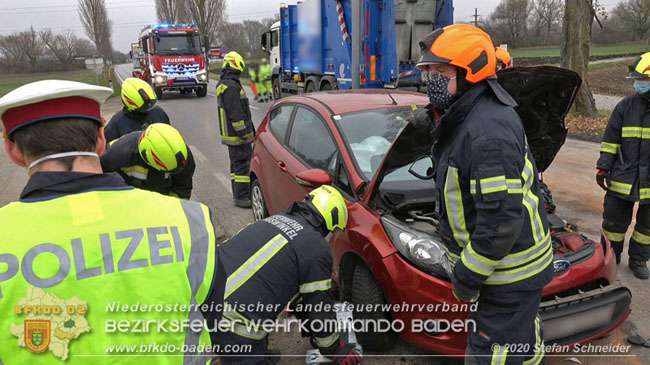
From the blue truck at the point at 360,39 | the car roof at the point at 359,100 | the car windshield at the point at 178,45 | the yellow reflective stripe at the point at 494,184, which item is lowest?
the yellow reflective stripe at the point at 494,184

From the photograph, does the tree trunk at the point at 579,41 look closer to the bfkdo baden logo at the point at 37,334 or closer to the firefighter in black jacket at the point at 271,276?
the firefighter in black jacket at the point at 271,276

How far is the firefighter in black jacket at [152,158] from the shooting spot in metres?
3.05

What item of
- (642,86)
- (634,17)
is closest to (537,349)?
(642,86)

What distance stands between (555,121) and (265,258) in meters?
2.03

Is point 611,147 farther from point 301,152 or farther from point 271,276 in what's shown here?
point 271,276

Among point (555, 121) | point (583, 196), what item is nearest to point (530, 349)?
point (555, 121)

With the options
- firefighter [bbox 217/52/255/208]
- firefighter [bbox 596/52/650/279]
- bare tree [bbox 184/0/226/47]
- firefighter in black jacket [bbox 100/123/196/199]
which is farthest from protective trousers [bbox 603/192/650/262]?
bare tree [bbox 184/0/226/47]

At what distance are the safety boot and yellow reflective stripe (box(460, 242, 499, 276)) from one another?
2785mm

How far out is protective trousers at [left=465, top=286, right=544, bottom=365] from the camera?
1929 millimetres

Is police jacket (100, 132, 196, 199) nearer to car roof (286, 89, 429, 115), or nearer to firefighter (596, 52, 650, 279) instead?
car roof (286, 89, 429, 115)

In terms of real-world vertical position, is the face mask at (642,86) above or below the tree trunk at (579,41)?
below

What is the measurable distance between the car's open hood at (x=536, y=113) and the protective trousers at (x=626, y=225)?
123cm

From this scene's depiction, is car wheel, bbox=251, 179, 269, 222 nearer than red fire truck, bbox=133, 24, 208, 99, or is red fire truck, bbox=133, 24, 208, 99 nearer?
car wheel, bbox=251, 179, 269, 222

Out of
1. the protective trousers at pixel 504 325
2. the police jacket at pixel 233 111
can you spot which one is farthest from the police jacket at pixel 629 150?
the police jacket at pixel 233 111
